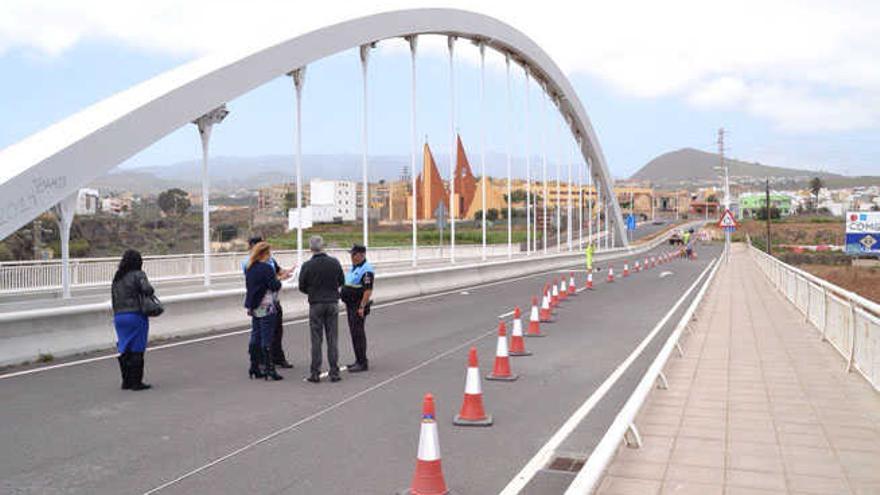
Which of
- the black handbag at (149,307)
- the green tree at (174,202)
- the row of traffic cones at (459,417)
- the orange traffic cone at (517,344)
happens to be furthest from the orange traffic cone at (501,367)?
the green tree at (174,202)

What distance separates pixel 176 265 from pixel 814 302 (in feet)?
70.4

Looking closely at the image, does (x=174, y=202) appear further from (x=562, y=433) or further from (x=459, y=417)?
(x=562, y=433)

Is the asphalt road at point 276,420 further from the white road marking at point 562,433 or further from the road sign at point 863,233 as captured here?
the road sign at point 863,233

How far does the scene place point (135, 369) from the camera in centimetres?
960

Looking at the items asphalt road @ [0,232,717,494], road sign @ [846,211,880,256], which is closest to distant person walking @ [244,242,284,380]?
asphalt road @ [0,232,717,494]

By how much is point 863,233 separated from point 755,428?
59440 mm

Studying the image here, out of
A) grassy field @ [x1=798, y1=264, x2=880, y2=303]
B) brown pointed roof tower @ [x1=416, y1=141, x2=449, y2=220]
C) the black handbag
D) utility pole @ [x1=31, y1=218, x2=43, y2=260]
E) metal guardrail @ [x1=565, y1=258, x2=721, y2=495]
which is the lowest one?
grassy field @ [x1=798, y1=264, x2=880, y2=303]

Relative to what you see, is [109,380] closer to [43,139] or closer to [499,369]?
[499,369]

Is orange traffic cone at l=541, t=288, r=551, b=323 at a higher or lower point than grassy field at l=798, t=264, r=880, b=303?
higher

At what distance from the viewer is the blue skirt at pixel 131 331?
9586 mm

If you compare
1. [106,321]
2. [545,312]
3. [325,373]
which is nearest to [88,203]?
[545,312]

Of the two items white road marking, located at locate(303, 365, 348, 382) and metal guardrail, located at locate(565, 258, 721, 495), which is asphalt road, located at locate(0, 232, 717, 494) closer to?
white road marking, located at locate(303, 365, 348, 382)

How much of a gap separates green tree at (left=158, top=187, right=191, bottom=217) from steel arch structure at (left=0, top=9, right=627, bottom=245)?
21.7 meters

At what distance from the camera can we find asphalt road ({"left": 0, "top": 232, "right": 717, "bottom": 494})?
20.3 ft
